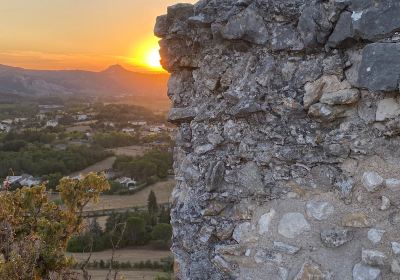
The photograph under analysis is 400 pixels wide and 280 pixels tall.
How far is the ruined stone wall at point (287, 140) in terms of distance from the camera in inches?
112

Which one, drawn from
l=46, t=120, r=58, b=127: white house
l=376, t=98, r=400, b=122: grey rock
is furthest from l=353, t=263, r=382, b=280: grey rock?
l=46, t=120, r=58, b=127: white house

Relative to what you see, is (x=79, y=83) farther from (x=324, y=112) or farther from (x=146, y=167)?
(x=324, y=112)

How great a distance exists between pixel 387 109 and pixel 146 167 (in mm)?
36648

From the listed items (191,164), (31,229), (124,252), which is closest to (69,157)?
(124,252)

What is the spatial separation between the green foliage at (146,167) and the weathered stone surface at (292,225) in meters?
34.9

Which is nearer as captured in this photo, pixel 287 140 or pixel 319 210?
pixel 319 210

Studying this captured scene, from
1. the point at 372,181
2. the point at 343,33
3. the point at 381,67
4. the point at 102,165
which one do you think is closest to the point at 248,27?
the point at 343,33

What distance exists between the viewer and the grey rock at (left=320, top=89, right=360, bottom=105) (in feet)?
9.60

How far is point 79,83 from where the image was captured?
148375 millimetres

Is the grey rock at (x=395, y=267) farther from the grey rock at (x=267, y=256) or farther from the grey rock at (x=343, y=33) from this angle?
the grey rock at (x=343, y=33)

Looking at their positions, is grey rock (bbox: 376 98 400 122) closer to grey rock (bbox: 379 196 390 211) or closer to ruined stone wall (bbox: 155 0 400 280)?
ruined stone wall (bbox: 155 0 400 280)

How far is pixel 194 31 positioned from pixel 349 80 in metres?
1.25

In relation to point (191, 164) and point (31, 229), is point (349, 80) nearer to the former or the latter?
point (191, 164)

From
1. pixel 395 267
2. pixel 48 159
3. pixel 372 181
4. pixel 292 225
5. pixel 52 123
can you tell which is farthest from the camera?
pixel 52 123
